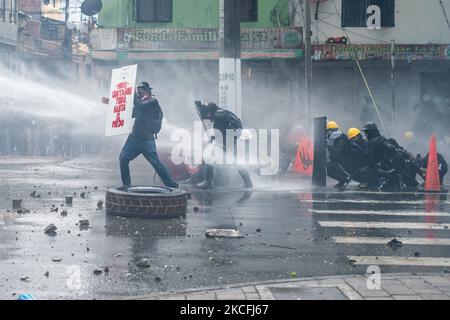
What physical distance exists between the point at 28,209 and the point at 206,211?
2808 millimetres

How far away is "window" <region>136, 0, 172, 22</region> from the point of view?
30000 mm

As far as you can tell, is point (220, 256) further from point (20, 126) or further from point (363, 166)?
point (20, 126)

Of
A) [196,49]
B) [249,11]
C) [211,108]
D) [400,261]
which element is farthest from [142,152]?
[249,11]

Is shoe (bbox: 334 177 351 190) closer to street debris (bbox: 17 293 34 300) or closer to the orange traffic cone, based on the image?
the orange traffic cone

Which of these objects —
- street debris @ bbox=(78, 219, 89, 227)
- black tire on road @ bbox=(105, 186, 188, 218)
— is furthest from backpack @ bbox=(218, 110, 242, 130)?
street debris @ bbox=(78, 219, 89, 227)

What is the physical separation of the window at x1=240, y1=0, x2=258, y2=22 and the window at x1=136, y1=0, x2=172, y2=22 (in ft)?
10.0

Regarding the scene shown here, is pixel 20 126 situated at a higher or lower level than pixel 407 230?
higher

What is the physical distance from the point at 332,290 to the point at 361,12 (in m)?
24.4

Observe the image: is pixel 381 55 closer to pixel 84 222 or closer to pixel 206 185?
pixel 206 185

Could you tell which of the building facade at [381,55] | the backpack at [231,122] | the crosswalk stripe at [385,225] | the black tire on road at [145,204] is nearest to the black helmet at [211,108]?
the backpack at [231,122]

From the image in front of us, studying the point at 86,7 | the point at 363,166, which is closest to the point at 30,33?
the point at 86,7

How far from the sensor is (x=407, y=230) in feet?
34.2

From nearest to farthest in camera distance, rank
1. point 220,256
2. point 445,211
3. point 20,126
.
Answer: point 220,256 < point 445,211 < point 20,126
